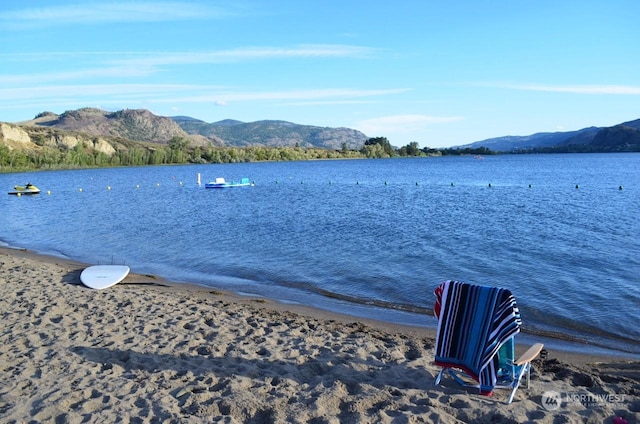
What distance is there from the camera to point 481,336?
253 inches

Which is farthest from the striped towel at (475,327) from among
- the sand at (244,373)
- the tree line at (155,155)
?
the tree line at (155,155)

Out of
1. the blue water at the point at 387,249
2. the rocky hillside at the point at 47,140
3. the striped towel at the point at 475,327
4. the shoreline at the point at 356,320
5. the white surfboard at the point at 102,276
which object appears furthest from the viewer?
the rocky hillside at the point at 47,140

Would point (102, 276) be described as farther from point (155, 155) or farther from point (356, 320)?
point (155, 155)

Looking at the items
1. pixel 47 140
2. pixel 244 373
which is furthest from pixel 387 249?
pixel 47 140

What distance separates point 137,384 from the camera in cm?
666

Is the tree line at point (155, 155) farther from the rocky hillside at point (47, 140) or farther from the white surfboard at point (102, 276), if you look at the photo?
the white surfboard at point (102, 276)

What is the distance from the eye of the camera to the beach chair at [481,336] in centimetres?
625

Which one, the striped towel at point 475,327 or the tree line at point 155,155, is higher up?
the striped towel at point 475,327

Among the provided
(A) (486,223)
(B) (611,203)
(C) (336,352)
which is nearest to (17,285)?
(C) (336,352)

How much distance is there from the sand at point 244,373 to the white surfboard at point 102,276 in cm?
184

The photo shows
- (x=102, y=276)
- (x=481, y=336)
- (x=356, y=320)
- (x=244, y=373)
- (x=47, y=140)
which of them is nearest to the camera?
(x=481, y=336)

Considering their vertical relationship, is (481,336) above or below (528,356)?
above

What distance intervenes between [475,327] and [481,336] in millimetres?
129

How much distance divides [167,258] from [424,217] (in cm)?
1527
